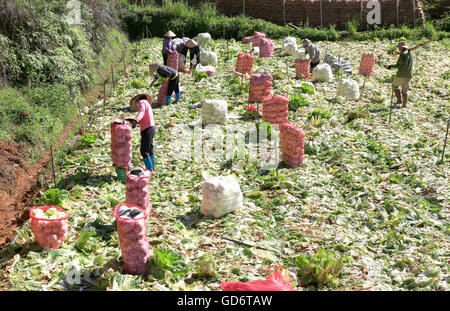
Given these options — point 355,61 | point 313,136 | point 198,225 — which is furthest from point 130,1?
point 198,225

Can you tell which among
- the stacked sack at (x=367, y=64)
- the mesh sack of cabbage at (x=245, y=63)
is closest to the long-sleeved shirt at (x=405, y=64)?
the stacked sack at (x=367, y=64)

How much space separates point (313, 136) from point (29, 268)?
287 inches

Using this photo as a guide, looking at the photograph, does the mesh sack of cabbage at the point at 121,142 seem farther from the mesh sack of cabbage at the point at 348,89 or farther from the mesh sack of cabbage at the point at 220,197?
the mesh sack of cabbage at the point at 348,89

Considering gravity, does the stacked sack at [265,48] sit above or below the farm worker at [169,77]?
above

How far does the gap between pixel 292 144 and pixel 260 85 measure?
4008mm

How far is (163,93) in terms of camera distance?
12820 mm

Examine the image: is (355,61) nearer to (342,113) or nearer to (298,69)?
(298,69)

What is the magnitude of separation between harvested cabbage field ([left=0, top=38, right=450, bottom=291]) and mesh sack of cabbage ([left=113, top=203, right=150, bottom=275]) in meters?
0.14

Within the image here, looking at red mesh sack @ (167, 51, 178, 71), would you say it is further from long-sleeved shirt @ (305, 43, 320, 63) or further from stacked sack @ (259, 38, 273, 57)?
stacked sack @ (259, 38, 273, 57)

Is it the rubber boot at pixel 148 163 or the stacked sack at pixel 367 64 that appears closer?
the rubber boot at pixel 148 163

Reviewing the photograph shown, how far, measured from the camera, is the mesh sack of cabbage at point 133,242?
219 inches

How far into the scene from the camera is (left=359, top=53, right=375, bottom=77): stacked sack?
1590 cm

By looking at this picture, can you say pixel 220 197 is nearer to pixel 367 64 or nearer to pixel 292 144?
pixel 292 144

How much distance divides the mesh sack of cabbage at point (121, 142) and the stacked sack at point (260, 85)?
517 centimetres
